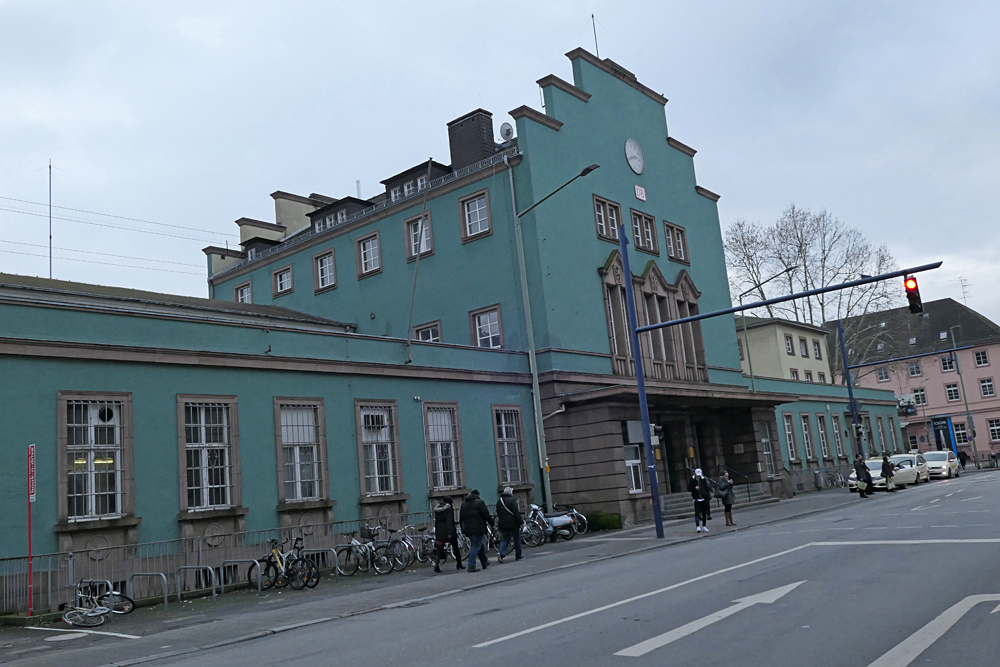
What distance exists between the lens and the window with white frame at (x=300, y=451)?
69.2 ft

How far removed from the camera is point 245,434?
20.2m

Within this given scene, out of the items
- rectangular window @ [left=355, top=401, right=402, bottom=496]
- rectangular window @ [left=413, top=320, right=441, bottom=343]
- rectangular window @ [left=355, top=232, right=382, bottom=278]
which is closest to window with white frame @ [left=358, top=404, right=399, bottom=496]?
rectangular window @ [left=355, top=401, right=402, bottom=496]

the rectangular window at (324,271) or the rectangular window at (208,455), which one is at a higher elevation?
the rectangular window at (324,271)

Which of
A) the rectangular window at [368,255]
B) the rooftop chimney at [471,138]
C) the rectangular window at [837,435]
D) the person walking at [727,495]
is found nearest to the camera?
the person walking at [727,495]

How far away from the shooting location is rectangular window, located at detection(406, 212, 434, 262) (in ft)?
109

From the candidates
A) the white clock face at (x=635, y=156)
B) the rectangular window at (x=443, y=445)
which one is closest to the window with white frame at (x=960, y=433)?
the white clock face at (x=635, y=156)

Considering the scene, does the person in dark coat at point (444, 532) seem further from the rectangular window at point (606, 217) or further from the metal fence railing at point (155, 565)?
the rectangular window at point (606, 217)

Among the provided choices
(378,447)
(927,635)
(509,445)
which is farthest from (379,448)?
(927,635)

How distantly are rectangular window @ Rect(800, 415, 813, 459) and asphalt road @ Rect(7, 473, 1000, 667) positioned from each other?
111 ft

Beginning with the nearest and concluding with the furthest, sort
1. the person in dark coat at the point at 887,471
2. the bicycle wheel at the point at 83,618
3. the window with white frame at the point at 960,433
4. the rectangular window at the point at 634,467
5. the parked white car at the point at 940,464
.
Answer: the bicycle wheel at the point at 83,618
the rectangular window at the point at 634,467
the person in dark coat at the point at 887,471
the parked white car at the point at 940,464
the window with white frame at the point at 960,433

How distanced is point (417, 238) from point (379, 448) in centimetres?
1172

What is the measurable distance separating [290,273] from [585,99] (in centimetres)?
1506

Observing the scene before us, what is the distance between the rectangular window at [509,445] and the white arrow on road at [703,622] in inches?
636

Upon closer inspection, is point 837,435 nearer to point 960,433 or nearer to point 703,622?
point 960,433
